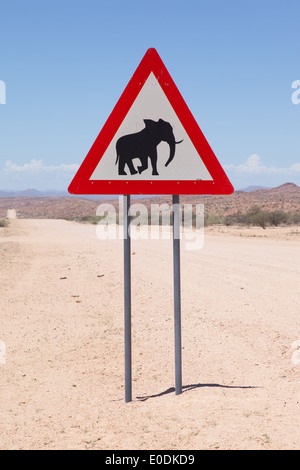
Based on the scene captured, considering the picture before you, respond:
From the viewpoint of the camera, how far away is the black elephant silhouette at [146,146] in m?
4.00

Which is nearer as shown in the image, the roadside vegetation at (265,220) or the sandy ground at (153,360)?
the sandy ground at (153,360)

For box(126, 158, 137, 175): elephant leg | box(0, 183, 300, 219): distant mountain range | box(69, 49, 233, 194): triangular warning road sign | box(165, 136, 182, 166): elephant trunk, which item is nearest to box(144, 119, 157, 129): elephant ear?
box(69, 49, 233, 194): triangular warning road sign

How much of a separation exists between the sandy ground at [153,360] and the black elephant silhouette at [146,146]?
1827 millimetres

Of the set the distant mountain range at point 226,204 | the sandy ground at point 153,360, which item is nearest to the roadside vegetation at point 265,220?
the distant mountain range at point 226,204

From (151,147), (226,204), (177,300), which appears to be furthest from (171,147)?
(226,204)

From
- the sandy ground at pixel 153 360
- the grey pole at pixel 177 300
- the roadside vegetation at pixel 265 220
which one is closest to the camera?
the sandy ground at pixel 153 360

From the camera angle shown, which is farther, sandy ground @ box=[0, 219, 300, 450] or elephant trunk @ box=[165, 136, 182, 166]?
elephant trunk @ box=[165, 136, 182, 166]

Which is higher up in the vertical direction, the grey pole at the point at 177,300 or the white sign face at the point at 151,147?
the white sign face at the point at 151,147

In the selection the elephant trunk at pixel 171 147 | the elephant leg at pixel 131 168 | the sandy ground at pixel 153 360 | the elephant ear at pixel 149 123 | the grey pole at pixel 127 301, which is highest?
the elephant ear at pixel 149 123

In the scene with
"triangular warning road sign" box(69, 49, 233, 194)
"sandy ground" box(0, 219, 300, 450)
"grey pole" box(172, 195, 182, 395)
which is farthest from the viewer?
"grey pole" box(172, 195, 182, 395)

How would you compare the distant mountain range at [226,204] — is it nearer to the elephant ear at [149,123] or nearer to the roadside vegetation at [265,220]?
the roadside vegetation at [265,220]

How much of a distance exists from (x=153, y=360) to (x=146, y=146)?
8.50ft

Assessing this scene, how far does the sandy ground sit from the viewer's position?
3.54 meters

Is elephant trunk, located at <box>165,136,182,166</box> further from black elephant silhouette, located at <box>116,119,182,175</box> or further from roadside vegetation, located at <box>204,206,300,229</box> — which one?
roadside vegetation, located at <box>204,206,300,229</box>
